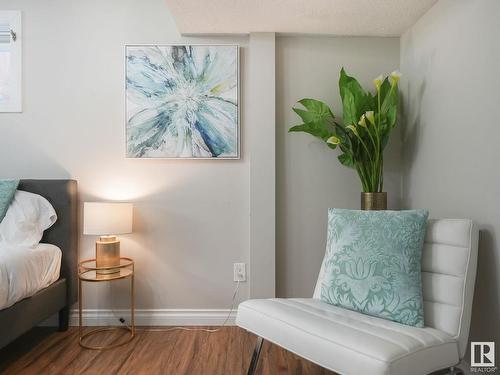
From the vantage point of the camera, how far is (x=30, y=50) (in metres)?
2.44

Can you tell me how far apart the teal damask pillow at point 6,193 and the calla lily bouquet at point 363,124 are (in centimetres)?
184

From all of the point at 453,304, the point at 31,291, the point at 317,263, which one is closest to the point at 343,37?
the point at 317,263

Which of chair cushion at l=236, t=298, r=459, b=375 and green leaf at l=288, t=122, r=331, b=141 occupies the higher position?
green leaf at l=288, t=122, r=331, b=141

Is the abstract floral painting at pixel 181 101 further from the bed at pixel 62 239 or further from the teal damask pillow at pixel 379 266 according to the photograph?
the teal damask pillow at pixel 379 266

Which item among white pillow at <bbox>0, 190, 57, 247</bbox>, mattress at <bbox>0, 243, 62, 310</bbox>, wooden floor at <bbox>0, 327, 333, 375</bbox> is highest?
white pillow at <bbox>0, 190, 57, 247</bbox>

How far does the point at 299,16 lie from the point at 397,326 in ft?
5.86

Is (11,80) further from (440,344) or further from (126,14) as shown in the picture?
(440,344)

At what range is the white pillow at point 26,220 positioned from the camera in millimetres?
2115

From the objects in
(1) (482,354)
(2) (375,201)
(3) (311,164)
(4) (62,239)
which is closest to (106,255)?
(4) (62,239)

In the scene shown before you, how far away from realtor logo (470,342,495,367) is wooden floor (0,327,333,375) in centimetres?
68

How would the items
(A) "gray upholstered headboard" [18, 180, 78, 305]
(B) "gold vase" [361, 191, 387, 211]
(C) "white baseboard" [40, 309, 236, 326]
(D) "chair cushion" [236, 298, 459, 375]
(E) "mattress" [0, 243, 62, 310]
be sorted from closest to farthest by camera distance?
(D) "chair cushion" [236, 298, 459, 375]
(E) "mattress" [0, 243, 62, 310]
(B) "gold vase" [361, 191, 387, 211]
(A) "gray upholstered headboard" [18, 180, 78, 305]
(C) "white baseboard" [40, 309, 236, 326]

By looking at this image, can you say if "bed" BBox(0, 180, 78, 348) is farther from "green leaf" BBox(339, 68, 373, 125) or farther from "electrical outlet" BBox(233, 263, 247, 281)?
"green leaf" BBox(339, 68, 373, 125)

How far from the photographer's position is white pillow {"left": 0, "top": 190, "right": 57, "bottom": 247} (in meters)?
2.12

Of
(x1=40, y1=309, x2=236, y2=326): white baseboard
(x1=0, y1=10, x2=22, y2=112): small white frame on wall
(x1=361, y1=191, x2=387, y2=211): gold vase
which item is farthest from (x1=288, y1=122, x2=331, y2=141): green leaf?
(x1=0, y1=10, x2=22, y2=112): small white frame on wall
